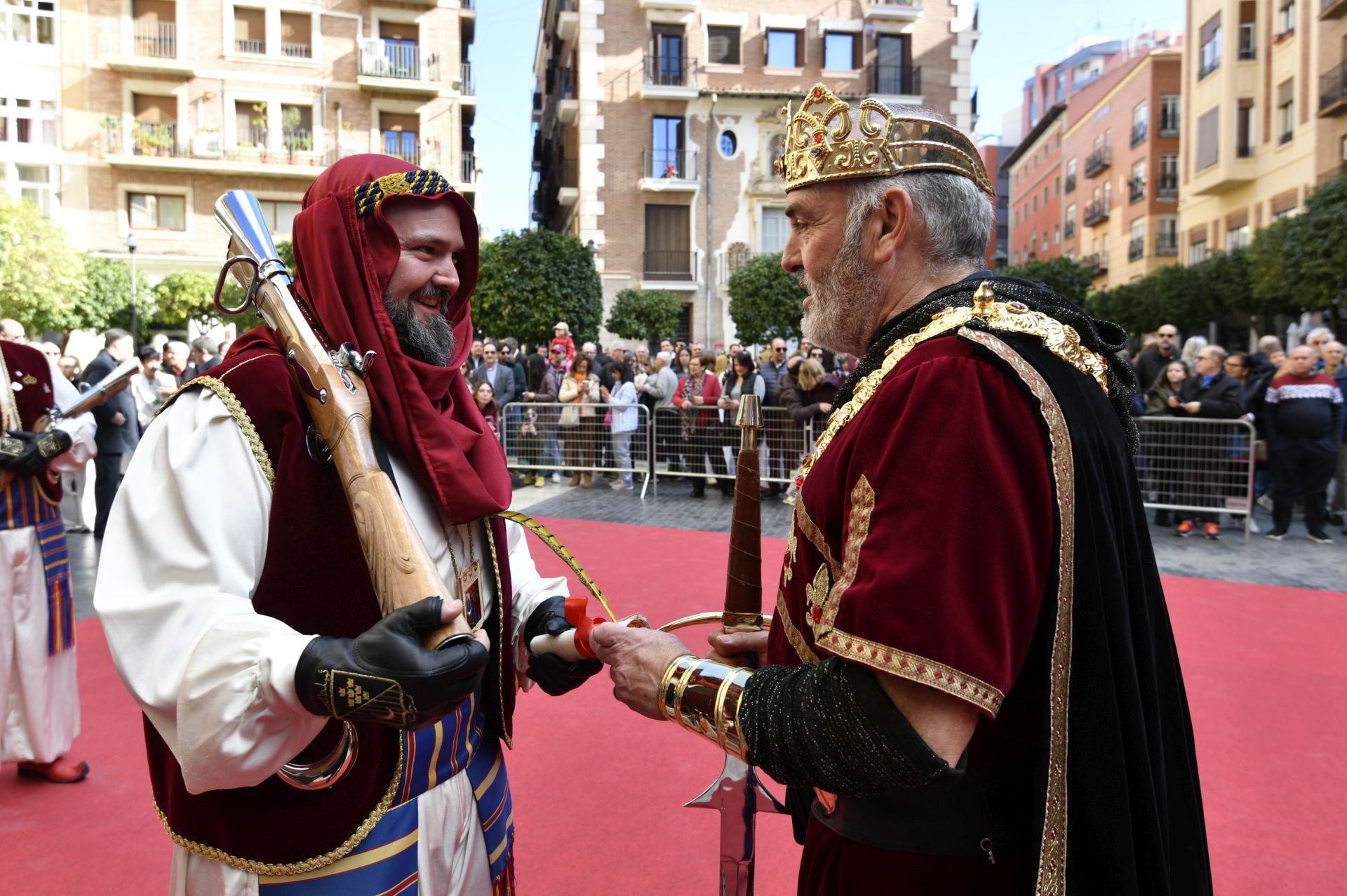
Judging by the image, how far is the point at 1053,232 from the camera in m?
52.4

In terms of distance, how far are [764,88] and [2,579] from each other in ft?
99.8

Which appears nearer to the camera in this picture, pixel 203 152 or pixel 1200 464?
pixel 1200 464

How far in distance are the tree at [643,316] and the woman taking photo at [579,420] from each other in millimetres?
15568

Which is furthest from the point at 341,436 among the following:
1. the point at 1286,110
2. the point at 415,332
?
the point at 1286,110

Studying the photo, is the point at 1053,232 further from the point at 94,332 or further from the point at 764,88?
the point at 94,332

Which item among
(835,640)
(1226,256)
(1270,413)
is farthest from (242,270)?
(1226,256)

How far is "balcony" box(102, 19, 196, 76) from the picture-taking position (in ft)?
96.2

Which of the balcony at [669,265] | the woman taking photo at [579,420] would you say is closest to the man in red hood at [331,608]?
the woman taking photo at [579,420]

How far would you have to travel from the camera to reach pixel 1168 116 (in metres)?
37.1

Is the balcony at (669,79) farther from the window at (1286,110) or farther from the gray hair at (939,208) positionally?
the gray hair at (939,208)

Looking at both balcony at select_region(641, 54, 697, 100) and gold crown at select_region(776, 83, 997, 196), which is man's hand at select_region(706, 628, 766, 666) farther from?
balcony at select_region(641, 54, 697, 100)

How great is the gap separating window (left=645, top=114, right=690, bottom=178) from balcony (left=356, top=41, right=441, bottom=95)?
7884mm

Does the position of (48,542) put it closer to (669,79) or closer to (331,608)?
(331,608)

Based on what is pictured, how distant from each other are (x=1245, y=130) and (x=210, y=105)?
32.7 m
